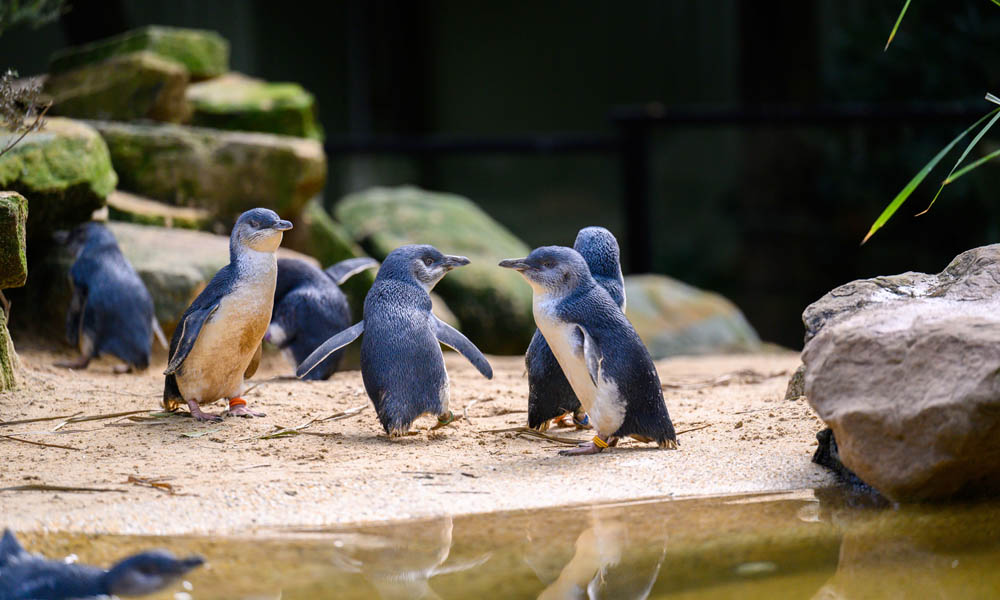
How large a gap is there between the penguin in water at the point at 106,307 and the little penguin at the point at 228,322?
4.13 feet

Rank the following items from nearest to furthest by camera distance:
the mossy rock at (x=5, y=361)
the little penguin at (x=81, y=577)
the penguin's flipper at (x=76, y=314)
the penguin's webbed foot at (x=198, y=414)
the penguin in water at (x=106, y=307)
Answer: the little penguin at (x=81, y=577), the penguin's webbed foot at (x=198, y=414), the mossy rock at (x=5, y=361), the penguin in water at (x=106, y=307), the penguin's flipper at (x=76, y=314)

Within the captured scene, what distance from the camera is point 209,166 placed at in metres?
7.03

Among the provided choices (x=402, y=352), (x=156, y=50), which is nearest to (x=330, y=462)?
(x=402, y=352)

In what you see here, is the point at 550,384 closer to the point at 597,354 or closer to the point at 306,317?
the point at 597,354

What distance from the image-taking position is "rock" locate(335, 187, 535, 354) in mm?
7535

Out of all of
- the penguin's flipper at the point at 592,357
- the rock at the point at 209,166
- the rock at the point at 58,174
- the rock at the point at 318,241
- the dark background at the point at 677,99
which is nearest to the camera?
the penguin's flipper at the point at 592,357

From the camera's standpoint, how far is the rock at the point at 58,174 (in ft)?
16.8

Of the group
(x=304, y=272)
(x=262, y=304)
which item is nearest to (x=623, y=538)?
(x=262, y=304)

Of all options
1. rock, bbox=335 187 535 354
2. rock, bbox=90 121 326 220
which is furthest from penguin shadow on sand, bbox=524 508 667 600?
rock, bbox=90 121 326 220

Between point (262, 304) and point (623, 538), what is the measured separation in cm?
198

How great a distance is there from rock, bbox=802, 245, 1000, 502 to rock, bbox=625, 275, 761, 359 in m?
4.43

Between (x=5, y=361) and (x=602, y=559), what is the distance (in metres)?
3.02

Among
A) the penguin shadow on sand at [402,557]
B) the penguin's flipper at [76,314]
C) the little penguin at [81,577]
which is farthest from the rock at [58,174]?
the penguin shadow on sand at [402,557]

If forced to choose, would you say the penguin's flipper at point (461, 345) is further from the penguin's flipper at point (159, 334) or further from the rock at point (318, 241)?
the rock at point (318, 241)
